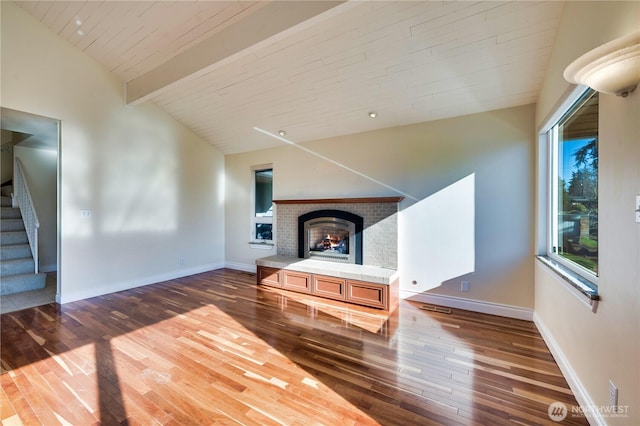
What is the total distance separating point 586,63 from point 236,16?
2.87 metres

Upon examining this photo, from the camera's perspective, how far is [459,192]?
11.2ft

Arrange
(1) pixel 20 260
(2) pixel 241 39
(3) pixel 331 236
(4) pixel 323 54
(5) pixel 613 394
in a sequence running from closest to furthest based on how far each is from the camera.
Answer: (5) pixel 613 394 < (2) pixel 241 39 < (4) pixel 323 54 < (1) pixel 20 260 < (3) pixel 331 236

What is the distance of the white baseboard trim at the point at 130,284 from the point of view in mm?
3623

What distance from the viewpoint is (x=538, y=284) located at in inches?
114

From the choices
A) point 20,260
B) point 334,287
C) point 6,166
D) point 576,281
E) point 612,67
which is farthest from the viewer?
point 6,166

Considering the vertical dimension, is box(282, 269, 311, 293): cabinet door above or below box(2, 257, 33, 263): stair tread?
below

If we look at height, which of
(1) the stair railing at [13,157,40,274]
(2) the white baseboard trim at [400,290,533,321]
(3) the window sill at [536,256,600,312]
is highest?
(1) the stair railing at [13,157,40,274]

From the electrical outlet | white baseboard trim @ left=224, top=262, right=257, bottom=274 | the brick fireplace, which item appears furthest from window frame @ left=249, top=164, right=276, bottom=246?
the electrical outlet

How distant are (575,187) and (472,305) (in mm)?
1818

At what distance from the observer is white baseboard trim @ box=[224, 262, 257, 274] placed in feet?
17.7

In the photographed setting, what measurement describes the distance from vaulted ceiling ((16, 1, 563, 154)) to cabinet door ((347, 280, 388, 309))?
2.31 meters

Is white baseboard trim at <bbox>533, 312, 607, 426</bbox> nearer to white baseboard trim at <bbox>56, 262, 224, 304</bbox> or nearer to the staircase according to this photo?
white baseboard trim at <bbox>56, 262, 224, 304</bbox>

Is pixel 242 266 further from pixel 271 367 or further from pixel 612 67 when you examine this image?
pixel 612 67

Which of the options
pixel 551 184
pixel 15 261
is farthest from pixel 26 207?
pixel 551 184
